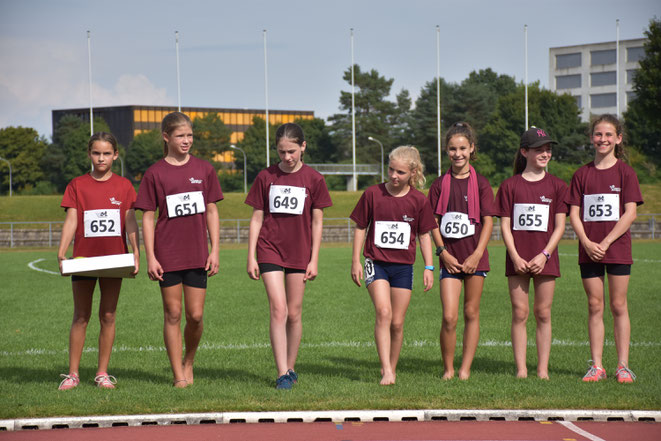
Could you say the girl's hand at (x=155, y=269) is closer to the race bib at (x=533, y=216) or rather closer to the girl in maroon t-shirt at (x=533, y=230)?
the girl in maroon t-shirt at (x=533, y=230)

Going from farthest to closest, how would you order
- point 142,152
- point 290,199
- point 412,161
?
point 142,152
point 412,161
point 290,199

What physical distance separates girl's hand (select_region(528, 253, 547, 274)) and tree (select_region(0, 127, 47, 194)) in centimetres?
8617

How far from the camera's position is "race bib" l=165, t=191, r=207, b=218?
6773mm

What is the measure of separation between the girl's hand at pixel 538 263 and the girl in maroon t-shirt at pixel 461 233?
1.24 ft

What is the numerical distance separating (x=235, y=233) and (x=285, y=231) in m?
38.2

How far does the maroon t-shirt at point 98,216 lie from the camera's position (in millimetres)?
6891

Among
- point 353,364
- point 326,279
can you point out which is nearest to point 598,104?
point 326,279

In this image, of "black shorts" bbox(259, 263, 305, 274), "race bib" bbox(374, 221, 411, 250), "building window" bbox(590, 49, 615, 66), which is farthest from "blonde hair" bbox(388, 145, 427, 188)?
"building window" bbox(590, 49, 615, 66)

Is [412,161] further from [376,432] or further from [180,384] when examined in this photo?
[180,384]

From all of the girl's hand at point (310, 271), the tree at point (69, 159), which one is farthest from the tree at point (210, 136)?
the girl's hand at point (310, 271)

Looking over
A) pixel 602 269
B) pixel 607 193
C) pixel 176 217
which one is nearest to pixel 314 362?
pixel 176 217

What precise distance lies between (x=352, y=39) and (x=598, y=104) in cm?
5911

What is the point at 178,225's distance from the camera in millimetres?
6789

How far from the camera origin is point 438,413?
19.1ft
